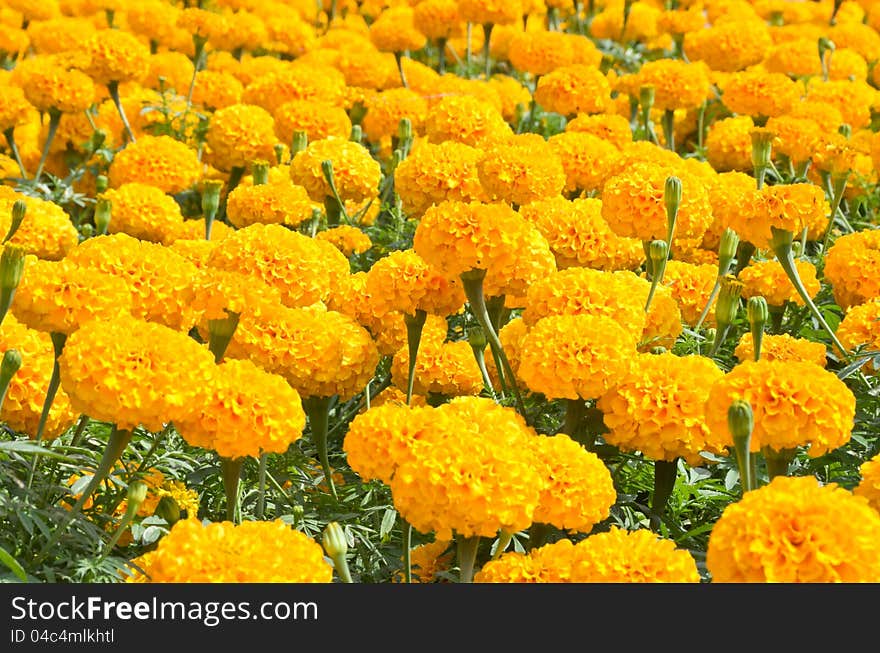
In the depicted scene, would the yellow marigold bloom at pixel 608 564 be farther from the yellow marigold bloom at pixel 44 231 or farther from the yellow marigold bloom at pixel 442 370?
the yellow marigold bloom at pixel 44 231

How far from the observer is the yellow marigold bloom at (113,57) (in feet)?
15.8

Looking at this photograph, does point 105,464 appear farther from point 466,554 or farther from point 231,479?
point 466,554

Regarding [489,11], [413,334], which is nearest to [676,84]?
[489,11]

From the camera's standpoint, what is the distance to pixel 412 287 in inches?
107

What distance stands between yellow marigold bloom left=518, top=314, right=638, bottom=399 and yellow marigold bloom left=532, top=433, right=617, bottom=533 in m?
0.25

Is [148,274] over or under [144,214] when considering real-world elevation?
over

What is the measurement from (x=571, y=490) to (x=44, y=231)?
1.73 m

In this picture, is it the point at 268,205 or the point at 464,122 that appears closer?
the point at 268,205

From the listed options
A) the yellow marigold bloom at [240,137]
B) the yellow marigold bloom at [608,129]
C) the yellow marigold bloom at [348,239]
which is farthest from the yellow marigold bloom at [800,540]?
the yellow marigold bloom at [240,137]

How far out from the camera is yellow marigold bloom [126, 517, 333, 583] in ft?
5.64

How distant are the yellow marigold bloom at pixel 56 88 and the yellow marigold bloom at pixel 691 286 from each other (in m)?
2.46

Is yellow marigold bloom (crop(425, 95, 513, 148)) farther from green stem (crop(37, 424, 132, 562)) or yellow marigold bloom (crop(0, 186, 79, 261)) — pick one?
green stem (crop(37, 424, 132, 562))

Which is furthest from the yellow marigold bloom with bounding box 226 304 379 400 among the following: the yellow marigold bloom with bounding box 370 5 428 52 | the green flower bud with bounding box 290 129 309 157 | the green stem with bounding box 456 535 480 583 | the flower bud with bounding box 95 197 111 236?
the yellow marigold bloom with bounding box 370 5 428 52

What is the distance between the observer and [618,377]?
2418 mm
